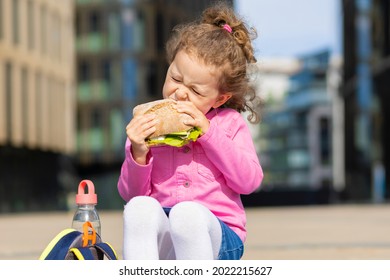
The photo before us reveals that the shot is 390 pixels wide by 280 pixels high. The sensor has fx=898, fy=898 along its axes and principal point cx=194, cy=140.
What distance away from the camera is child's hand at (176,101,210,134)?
312 centimetres

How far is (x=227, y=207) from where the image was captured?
332 cm

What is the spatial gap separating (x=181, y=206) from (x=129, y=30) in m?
38.4

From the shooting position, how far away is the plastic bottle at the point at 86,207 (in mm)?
3049

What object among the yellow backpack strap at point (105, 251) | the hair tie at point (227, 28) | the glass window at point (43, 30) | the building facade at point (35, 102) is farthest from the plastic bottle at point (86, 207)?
the glass window at point (43, 30)

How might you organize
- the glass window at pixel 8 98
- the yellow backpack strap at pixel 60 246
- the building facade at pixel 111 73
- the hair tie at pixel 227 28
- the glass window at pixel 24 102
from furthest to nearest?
1. the building facade at pixel 111 73
2. the glass window at pixel 24 102
3. the glass window at pixel 8 98
4. the hair tie at pixel 227 28
5. the yellow backpack strap at pixel 60 246

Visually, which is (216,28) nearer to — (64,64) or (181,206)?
(181,206)

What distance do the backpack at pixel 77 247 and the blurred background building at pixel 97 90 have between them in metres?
29.3

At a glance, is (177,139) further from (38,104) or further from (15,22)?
(38,104)

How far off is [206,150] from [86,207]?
1.55 feet

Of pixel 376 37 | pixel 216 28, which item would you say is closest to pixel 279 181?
pixel 376 37

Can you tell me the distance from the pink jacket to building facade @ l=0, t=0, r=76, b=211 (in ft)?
96.0

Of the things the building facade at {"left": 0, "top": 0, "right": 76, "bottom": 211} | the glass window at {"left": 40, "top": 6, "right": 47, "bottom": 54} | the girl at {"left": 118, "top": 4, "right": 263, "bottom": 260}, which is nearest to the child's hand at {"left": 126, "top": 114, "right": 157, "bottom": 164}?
the girl at {"left": 118, "top": 4, "right": 263, "bottom": 260}

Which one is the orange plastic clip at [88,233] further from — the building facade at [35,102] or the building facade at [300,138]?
the building facade at [300,138]

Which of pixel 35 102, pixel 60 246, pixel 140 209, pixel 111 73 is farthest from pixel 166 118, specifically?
pixel 111 73
